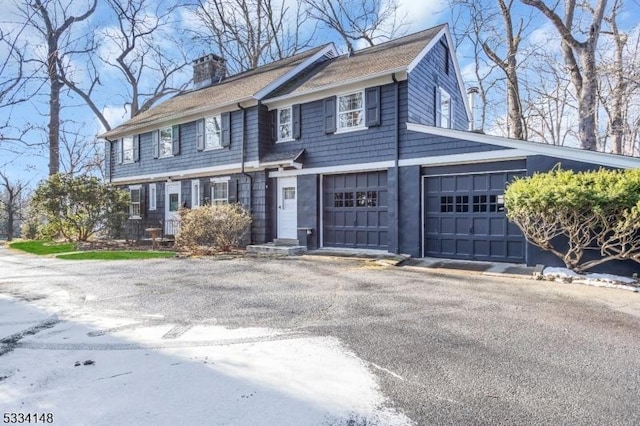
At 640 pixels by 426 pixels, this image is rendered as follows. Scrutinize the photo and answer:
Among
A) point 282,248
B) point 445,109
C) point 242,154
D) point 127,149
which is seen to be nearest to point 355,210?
point 282,248

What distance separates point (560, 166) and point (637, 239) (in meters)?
1.94

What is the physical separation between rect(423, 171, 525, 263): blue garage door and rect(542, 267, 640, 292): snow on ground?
52.9 inches

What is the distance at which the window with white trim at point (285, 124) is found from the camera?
41.0ft

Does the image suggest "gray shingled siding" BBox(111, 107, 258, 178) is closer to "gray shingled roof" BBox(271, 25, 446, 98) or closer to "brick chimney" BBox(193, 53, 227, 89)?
"gray shingled roof" BBox(271, 25, 446, 98)

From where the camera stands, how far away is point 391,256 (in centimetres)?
977

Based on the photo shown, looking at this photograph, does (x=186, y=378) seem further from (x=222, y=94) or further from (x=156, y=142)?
(x=156, y=142)

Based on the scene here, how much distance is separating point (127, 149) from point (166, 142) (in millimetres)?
3249

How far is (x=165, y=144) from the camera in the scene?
16.0 m

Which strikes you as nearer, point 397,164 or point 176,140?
point 397,164

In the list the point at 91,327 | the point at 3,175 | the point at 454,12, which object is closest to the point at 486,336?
the point at 91,327

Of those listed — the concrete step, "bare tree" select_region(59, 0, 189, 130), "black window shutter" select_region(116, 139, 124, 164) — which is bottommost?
the concrete step

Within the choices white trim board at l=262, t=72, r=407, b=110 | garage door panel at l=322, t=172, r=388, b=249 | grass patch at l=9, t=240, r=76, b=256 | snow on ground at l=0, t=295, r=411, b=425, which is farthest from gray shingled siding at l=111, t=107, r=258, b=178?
snow on ground at l=0, t=295, r=411, b=425

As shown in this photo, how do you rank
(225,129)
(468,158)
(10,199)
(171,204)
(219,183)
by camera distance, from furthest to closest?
(10,199), (171,204), (219,183), (225,129), (468,158)

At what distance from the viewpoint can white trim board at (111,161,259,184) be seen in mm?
13039
